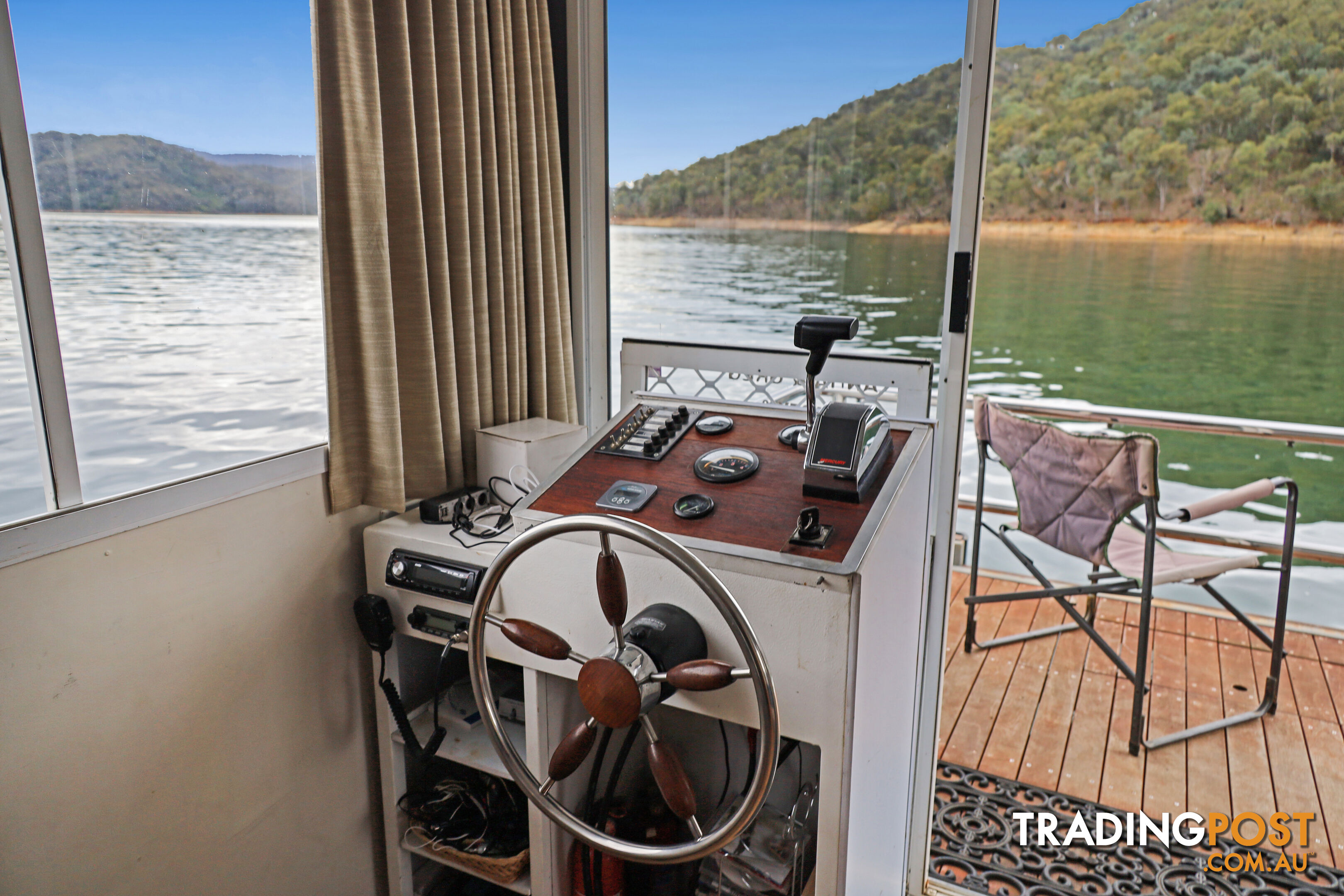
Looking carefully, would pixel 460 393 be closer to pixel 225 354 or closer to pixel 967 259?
pixel 225 354

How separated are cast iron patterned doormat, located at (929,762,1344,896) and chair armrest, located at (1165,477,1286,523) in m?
0.89

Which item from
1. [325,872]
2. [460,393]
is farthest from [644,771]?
[460,393]

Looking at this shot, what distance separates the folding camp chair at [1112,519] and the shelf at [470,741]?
72.3 inches

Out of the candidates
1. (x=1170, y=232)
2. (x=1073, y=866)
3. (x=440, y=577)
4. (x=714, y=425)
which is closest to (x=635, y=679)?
(x=714, y=425)

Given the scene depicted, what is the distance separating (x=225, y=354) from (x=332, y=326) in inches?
7.2

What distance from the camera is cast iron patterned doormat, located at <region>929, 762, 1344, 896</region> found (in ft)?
6.25

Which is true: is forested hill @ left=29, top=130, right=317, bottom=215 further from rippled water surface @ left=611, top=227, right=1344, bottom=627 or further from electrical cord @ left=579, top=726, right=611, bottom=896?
rippled water surface @ left=611, top=227, right=1344, bottom=627

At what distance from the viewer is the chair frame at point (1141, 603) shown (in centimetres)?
239

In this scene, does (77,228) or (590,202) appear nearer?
(77,228)

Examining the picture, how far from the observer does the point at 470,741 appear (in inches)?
65.1

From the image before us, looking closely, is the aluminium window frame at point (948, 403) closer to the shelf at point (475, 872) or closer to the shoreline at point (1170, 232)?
the shelf at point (475, 872)

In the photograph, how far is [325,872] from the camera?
1.63m

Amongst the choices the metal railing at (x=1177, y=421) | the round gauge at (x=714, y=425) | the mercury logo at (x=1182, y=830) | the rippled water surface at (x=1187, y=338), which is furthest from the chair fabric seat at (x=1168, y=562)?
the round gauge at (x=714, y=425)

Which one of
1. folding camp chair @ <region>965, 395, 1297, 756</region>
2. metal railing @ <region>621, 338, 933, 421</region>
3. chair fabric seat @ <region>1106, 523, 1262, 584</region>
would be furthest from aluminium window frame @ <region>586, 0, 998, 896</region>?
chair fabric seat @ <region>1106, 523, 1262, 584</region>
